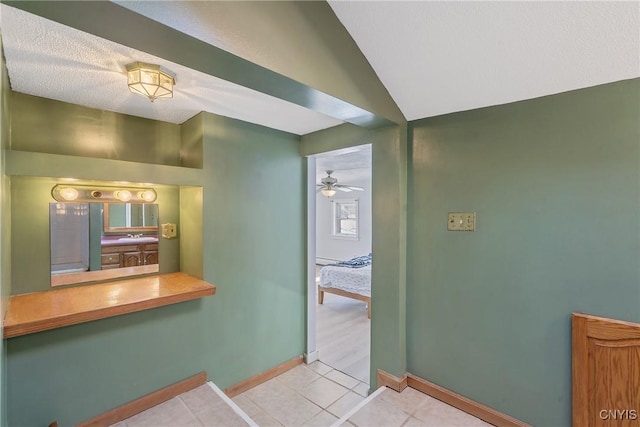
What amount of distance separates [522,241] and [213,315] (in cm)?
231

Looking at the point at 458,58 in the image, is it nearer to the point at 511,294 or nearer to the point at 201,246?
the point at 511,294

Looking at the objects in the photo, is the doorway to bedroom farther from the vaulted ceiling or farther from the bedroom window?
the vaulted ceiling

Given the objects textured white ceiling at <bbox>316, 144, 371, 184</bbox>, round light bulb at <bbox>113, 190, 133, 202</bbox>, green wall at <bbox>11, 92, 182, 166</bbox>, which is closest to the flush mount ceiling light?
green wall at <bbox>11, 92, 182, 166</bbox>

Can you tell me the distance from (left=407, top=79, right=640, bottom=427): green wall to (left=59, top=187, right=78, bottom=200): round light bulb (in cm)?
245

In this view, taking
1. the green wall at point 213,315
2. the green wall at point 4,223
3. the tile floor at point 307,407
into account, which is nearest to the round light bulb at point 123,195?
the green wall at point 213,315

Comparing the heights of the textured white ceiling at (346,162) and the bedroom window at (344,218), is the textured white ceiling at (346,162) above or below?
above

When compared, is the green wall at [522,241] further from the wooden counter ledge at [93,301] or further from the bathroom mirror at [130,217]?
the bathroom mirror at [130,217]

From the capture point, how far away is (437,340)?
2.14 m

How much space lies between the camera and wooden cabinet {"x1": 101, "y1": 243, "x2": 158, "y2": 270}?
226cm

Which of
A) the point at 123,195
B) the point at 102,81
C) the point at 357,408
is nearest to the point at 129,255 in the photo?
the point at 123,195

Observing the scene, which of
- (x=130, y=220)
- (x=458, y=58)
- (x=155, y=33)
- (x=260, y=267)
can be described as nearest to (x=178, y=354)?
(x=260, y=267)

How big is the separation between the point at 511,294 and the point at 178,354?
93.7 inches

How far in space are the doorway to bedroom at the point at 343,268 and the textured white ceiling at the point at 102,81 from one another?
34.6 inches

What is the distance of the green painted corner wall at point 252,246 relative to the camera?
7.79 ft
